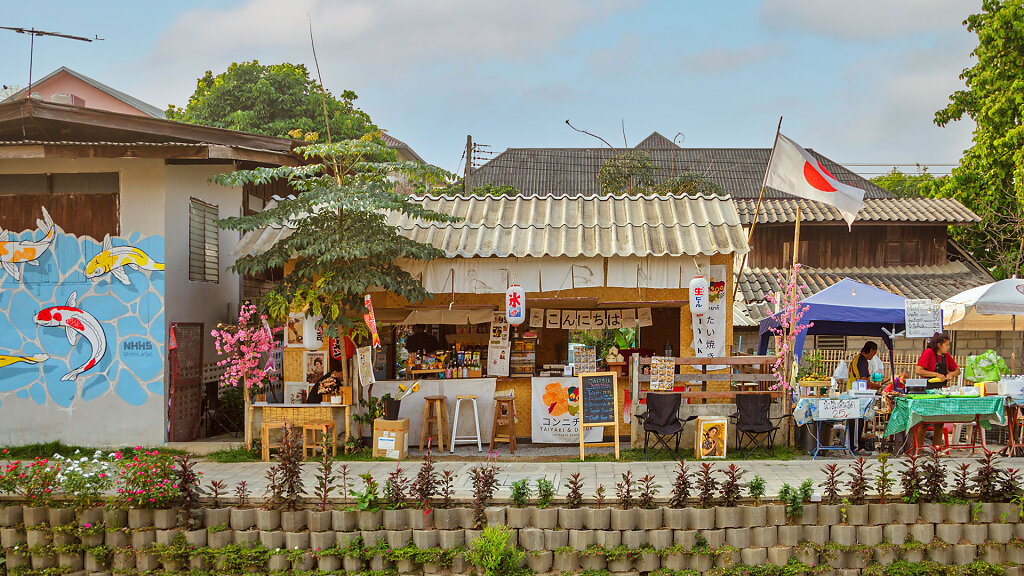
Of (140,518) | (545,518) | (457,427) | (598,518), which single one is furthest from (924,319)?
(140,518)

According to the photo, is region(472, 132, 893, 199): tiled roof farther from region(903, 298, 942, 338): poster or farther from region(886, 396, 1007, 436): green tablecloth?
region(886, 396, 1007, 436): green tablecloth

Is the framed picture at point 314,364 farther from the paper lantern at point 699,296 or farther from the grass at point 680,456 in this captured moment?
the paper lantern at point 699,296

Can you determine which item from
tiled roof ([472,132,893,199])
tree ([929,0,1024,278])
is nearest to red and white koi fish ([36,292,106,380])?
tree ([929,0,1024,278])

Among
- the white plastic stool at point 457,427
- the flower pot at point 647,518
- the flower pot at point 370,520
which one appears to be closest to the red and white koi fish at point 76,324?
the white plastic stool at point 457,427

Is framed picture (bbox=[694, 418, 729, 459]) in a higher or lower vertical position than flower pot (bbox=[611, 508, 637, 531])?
higher

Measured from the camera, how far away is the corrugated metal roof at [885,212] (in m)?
19.8

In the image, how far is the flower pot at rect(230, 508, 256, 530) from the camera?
8.02 metres

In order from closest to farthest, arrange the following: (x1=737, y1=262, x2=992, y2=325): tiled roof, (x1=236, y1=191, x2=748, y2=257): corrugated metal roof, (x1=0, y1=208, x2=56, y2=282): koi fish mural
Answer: (x1=0, y1=208, x2=56, y2=282): koi fish mural < (x1=236, y1=191, x2=748, y2=257): corrugated metal roof < (x1=737, y1=262, x2=992, y2=325): tiled roof

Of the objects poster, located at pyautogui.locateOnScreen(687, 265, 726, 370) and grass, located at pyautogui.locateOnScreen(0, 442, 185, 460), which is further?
poster, located at pyautogui.locateOnScreen(687, 265, 726, 370)

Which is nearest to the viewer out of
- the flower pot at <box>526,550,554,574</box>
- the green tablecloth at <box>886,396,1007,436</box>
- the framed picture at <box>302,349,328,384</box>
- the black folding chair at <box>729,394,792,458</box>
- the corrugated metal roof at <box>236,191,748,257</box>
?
the flower pot at <box>526,550,554,574</box>

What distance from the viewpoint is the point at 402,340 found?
1266 cm

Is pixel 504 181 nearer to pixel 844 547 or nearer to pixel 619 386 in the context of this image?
pixel 619 386

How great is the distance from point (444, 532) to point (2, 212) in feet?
27.4

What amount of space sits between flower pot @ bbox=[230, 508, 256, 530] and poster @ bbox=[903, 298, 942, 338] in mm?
9115
